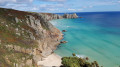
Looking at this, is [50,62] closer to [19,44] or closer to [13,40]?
[19,44]

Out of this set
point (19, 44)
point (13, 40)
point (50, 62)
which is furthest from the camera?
point (50, 62)

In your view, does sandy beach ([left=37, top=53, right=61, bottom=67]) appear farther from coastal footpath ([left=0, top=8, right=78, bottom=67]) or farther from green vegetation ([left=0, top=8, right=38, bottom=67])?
green vegetation ([left=0, top=8, right=38, bottom=67])

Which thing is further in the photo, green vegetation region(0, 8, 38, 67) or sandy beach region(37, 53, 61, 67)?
sandy beach region(37, 53, 61, 67)

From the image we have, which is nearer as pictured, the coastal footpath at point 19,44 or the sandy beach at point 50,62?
the coastal footpath at point 19,44

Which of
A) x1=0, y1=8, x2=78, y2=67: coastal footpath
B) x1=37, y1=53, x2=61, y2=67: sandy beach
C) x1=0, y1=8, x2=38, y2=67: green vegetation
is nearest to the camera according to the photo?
x1=0, y1=8, x2=38, y2=67: green vegetation

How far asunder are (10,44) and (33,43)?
31.4 ft

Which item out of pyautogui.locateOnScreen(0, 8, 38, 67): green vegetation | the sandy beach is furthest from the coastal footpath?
the sandy beach

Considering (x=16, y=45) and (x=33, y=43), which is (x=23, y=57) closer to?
(x=16, y=45)

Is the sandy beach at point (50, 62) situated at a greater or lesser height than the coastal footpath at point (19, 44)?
lesser

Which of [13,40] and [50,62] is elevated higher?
[13,40]


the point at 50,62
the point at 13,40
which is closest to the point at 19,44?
the point at 13,40

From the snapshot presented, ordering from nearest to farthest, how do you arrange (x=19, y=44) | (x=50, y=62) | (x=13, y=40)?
(x=19, y=44) → (x=13, y=40) → (x=50, y=62)

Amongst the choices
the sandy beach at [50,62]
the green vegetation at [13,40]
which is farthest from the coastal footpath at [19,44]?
the sandy beach at [50,62]

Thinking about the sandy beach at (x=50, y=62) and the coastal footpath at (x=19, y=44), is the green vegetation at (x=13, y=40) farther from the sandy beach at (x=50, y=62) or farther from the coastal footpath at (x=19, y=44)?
the sandy beach at (x=50, y=62)
